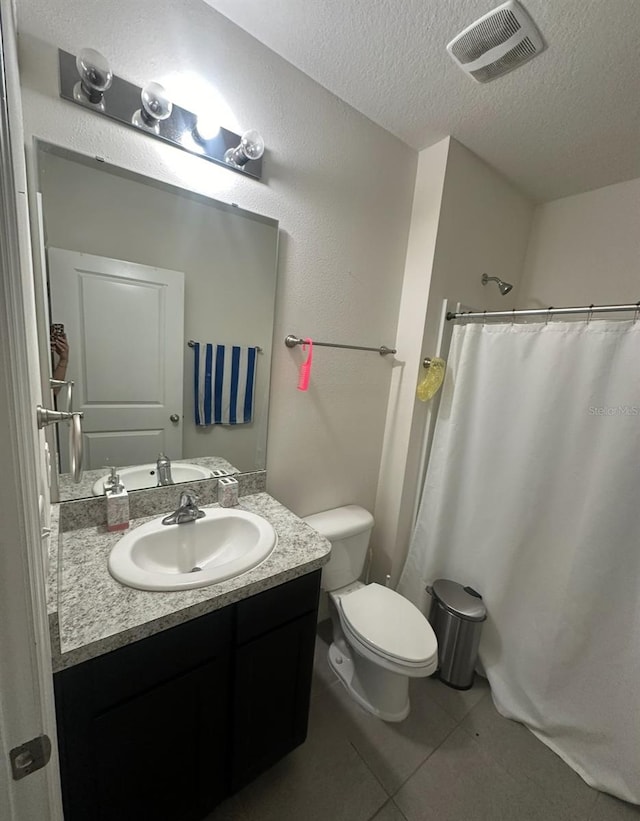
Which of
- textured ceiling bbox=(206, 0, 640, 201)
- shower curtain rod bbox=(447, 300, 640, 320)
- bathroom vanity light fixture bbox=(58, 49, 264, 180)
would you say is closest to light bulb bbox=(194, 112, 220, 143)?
bathroom vanity light fixture bbox=(58, 49, 264, 180)

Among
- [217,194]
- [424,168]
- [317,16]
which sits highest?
[317,16]

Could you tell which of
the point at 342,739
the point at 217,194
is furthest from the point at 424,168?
the point at 342,739

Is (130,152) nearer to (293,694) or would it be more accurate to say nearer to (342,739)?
(293,694)

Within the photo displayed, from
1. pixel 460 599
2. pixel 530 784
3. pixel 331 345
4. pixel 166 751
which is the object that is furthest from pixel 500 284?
pixel 166 751

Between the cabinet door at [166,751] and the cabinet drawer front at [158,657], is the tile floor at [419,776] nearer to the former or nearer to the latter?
the cabinet door at [166,751]

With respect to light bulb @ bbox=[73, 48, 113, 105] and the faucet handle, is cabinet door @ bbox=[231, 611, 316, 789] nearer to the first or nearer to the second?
the faucet handle

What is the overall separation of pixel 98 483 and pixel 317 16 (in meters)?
1.65

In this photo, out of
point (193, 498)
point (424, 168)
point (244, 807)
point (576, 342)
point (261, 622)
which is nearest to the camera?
point (261, 622)

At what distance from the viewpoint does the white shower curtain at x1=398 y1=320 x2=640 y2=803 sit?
1.20 meters

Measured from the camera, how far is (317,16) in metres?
1.03

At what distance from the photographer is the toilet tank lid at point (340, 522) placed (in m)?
1.52

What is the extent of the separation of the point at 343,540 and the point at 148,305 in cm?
127

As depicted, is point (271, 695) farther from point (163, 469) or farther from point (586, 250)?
point (586, 250)

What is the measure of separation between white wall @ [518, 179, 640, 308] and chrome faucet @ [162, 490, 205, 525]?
7.14 ft
